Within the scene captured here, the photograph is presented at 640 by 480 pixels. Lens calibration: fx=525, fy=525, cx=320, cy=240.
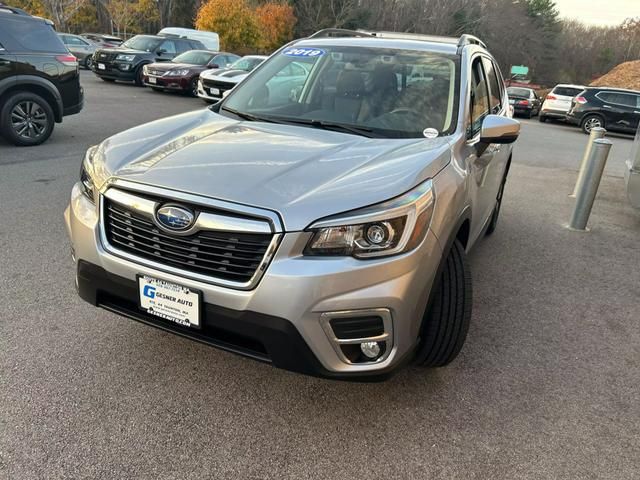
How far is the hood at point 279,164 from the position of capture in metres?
2.13

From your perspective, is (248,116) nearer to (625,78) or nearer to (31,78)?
(31,78)

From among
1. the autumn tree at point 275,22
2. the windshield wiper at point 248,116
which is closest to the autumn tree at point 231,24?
the autumn tree at point 275,22

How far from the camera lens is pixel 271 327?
207 cm

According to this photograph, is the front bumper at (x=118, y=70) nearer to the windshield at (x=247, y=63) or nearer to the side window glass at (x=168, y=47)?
the side window glass at (x=168, y=47)

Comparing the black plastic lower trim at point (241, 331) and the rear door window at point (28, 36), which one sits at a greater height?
the rear door window at point (28, 36)

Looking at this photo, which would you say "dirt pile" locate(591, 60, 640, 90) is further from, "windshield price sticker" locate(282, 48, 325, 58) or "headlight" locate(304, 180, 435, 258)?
"headlight" locate(304, 180, 435, 258)

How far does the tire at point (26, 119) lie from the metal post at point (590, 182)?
24.4 feet

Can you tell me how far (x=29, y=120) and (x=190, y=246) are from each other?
6941mm

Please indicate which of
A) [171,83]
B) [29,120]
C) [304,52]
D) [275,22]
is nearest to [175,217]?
[304,52]

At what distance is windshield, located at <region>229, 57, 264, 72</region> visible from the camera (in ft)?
51.6

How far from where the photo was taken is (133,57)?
56.3 feet

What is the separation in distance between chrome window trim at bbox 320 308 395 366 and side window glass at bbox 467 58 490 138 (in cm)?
152

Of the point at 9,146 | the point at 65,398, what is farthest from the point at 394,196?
the point at 9,146

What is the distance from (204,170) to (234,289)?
1.90 ft
